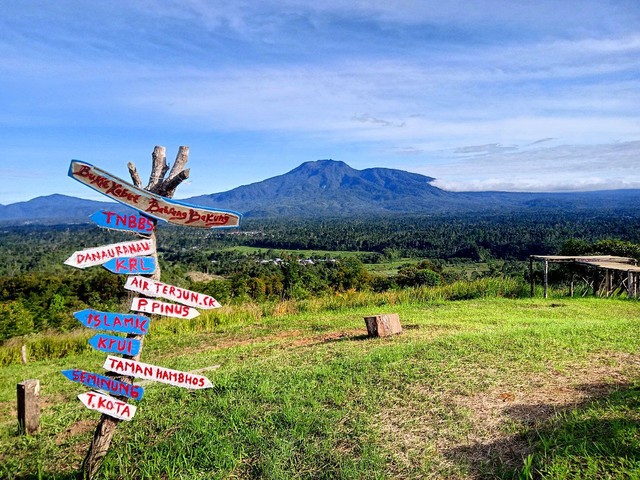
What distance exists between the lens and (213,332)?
36.2 ft

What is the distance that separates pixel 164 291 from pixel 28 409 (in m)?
2.65

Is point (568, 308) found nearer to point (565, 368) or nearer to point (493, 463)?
point (565, 368)

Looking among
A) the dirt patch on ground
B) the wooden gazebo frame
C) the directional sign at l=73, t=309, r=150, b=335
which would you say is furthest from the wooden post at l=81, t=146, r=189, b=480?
the wooden gazebo frame

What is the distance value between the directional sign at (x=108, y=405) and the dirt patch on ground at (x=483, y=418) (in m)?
2.11

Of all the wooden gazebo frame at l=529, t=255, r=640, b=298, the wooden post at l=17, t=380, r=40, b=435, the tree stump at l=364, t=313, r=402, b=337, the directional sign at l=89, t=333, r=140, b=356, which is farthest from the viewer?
the wooden gazebo frame at l=529, t=255, r=640, b=298

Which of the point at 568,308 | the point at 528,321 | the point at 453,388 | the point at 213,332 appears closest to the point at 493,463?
the point at 453,388

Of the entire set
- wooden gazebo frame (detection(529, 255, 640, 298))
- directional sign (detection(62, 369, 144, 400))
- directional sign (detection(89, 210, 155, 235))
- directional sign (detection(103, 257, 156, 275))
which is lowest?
wooden gazebo frame (detection(529, 255, 640, 298))

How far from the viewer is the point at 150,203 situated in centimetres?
359

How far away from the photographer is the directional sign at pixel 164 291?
3.52 metres

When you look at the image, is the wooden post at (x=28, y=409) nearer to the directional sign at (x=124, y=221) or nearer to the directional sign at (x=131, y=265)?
the directional sign at (x=131, y=265)

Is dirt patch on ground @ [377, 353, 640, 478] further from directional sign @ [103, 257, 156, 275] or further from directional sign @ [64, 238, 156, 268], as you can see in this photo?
directional sign @ [64, 238, 156, 268]

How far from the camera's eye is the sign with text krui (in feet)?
11.0

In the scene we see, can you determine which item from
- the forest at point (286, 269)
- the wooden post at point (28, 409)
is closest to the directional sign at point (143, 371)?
the wooden post at point (28, 409)

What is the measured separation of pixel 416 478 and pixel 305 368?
2.75 m
